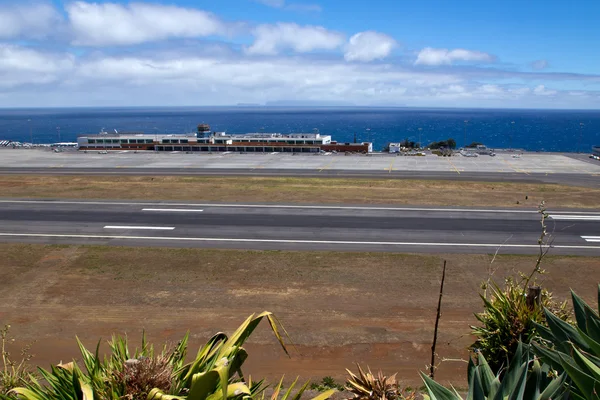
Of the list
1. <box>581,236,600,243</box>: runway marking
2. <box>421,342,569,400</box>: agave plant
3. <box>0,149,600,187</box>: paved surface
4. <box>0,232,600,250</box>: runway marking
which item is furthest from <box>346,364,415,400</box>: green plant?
<box>0,149,600,187</box>: paved surface

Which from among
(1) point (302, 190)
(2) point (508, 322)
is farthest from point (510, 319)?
(1) point (302, 190)

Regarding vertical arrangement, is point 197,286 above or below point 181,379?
below

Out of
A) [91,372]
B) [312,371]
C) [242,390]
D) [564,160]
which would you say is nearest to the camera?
[242,390]

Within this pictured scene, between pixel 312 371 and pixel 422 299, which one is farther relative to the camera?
pixel 422 299

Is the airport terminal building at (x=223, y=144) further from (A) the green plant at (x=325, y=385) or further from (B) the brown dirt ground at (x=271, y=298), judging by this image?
(A) the green plant at (x=325, y=385)

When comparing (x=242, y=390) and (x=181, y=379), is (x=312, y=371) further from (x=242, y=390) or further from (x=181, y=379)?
(x=242, y=390)

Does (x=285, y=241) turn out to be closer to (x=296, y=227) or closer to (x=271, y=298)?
(x=296, y=227)

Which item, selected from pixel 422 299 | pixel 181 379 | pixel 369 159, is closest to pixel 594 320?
pixel 181 379

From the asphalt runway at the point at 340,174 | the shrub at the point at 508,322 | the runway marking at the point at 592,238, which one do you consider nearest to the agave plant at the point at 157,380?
the shrub at the point at 508,322
